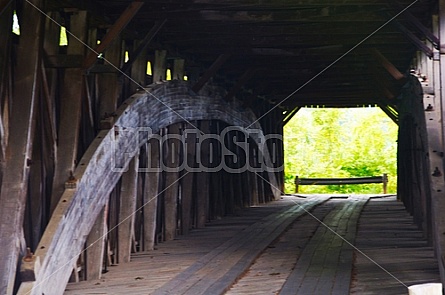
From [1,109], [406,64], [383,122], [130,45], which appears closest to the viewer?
[1,109]

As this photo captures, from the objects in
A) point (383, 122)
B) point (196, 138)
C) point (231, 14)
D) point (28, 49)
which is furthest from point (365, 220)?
point (383, 122)

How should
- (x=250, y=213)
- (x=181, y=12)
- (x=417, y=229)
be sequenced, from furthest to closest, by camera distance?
(x=250, y=213)
(x=417, y=229)
(x=181, y=12)

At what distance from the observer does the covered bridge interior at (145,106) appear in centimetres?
493

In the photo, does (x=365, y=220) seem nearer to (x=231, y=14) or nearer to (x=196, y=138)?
(x=196, y=138)

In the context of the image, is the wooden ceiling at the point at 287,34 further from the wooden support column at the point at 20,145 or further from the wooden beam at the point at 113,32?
the wooden support column at the point at 20,145

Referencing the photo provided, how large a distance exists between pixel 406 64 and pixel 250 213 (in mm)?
3625

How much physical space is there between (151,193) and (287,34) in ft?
8.12

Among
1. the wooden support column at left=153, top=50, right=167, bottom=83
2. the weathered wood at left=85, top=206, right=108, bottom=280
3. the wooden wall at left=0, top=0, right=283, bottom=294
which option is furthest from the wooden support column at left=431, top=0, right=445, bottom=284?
the wooden support column at left=153, top=50, right=167, bottom=83

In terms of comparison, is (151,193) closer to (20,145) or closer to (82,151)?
(82,151)

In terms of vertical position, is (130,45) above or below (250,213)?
above

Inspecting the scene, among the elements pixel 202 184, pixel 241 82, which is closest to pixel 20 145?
pixel 202 184

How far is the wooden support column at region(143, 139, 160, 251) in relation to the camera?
7.61 meters

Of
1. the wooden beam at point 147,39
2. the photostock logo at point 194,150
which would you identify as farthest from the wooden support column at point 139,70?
the photostock logo at point 194,150

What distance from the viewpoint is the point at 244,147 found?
12781 millimetres
